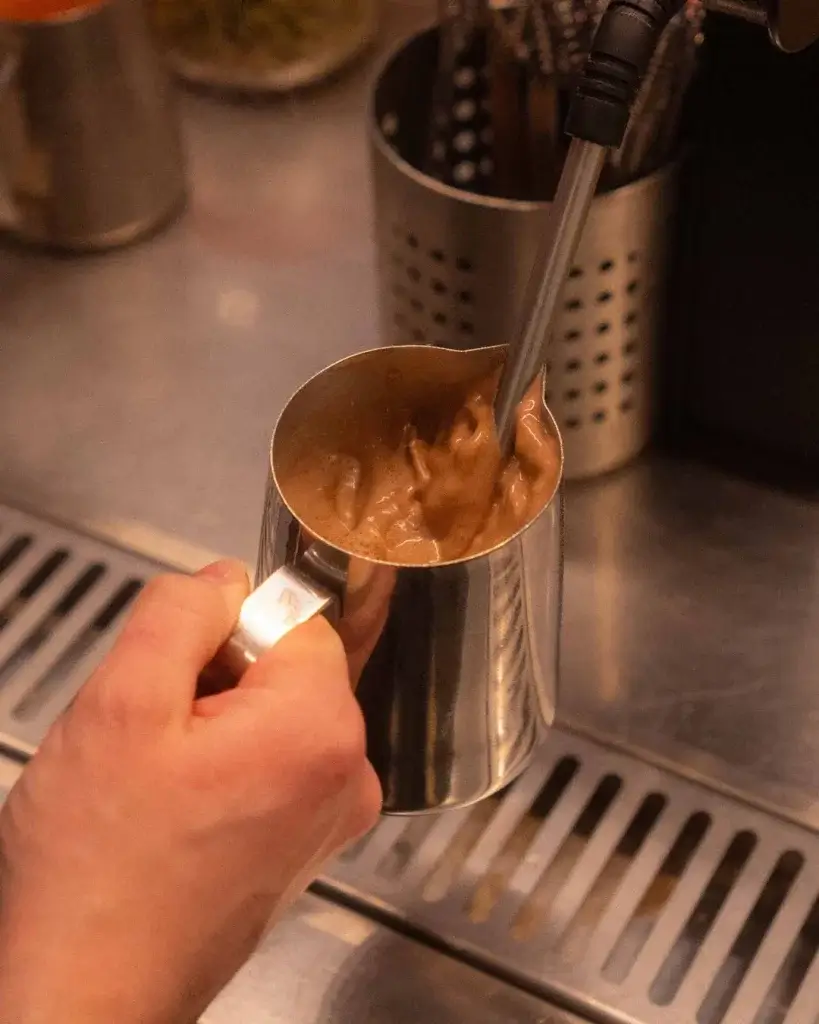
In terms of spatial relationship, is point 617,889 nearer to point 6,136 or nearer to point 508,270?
point 508,270

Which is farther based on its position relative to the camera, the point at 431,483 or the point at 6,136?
the point at 6,136

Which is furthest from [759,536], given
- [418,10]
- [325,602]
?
[418,10]

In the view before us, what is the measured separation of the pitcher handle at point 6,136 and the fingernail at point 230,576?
14.2 inches

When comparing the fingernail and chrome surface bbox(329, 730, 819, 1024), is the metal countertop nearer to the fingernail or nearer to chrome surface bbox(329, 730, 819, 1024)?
chrome surface bbox(329, 730, 819, 1024)

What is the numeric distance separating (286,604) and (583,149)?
15 centimetres

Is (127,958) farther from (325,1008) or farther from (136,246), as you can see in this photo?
(136,246)

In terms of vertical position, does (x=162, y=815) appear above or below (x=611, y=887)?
above

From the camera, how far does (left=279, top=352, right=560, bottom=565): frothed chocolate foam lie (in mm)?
373

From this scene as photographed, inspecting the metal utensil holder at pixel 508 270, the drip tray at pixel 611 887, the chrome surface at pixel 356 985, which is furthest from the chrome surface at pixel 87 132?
the chrome surface at pixel 356 985

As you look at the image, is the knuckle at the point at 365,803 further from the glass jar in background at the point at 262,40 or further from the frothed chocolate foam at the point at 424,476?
the glass jar in background at the point at 262,40

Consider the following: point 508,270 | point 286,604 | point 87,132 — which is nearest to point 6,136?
point 87,132

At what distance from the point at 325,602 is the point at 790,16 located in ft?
0.77

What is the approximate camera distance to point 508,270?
48 cm

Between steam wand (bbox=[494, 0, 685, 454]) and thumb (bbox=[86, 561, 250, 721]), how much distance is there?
10 cm
